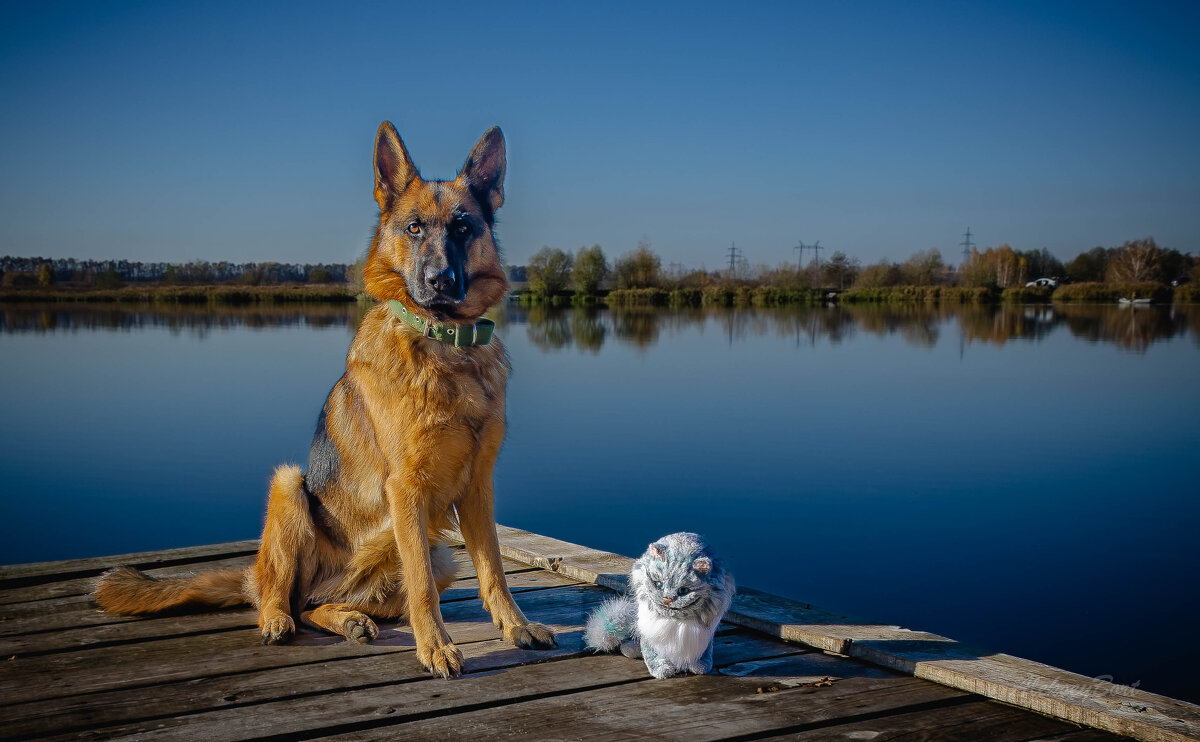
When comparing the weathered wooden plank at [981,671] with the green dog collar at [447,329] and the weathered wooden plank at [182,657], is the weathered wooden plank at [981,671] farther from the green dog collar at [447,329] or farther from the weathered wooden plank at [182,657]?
the green dog collar at [447,329]

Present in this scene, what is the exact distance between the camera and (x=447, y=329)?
10.9ft

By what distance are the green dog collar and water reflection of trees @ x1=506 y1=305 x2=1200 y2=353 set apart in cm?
2371

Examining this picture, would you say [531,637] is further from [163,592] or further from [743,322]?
[743,322]

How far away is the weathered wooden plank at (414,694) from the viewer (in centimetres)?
260

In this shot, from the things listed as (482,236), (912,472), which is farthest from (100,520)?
(912,472)

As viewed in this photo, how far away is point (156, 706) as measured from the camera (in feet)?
9.09

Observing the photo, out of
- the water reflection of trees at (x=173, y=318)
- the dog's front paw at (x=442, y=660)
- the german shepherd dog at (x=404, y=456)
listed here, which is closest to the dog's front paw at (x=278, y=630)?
the german shepherd dog at (x=404, y=456)

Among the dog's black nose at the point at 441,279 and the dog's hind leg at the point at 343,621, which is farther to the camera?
the dog's hind leg at the point at 343,621

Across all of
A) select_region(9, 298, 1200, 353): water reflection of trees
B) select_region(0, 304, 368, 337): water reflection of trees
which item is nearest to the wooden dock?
select_region(9, 298, 1200, 353): water reflection of trees

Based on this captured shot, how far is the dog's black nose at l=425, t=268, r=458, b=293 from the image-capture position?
3.11 m

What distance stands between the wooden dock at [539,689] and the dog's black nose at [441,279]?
4.90ft

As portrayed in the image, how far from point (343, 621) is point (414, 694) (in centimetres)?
74

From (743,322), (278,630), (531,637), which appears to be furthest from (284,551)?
(743,322)

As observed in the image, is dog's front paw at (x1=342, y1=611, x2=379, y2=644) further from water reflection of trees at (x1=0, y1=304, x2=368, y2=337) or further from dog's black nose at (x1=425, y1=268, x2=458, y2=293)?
water reflection of trees at (x1=0, y1=304, x2=368, y2=337)
